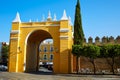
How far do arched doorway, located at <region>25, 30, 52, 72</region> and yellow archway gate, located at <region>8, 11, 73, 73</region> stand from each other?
29 centimetres

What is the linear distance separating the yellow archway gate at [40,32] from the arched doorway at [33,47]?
29cm

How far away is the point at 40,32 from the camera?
116ft

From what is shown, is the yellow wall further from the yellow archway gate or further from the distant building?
the distant building

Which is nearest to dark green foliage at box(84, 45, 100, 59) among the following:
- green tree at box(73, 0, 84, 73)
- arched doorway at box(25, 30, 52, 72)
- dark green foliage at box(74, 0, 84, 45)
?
green tree at box(73, 0, 84, 73)

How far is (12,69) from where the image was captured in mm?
32625

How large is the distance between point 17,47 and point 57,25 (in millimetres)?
7082

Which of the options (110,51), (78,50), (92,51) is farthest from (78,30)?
(110,51)

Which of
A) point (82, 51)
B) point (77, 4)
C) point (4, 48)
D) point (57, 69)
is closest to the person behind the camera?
point (82, 51)

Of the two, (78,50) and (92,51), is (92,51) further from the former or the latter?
(78,50)

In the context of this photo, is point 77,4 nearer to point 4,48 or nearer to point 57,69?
point 57,69

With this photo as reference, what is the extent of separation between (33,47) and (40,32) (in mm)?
4330

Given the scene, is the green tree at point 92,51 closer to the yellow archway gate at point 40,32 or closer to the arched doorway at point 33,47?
the yellow archway gate at point 40,32

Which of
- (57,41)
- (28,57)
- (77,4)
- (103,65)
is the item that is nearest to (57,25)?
(57,41)

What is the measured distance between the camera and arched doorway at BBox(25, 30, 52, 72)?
3528cm
